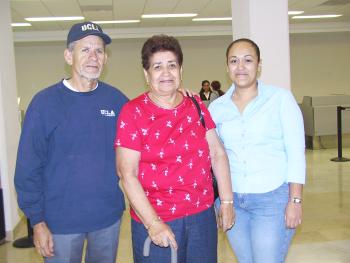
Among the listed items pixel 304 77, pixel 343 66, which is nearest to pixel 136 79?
pixel 304 77

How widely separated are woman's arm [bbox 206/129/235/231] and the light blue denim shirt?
0.11 meters

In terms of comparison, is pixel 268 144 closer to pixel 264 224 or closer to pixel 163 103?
pixel 264 224

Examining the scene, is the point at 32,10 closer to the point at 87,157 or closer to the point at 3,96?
the point at 3,96

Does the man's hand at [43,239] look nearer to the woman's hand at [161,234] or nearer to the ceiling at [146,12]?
the woman's hand at [161,234]

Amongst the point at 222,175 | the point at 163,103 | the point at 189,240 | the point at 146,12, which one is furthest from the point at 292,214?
the point at 146,12

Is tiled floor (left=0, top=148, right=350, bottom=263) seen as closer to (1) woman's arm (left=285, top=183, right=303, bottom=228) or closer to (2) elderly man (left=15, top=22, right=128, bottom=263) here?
(1) woman's arm (left=285, top=183, right=303, bottom=228)

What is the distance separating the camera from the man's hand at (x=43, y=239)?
190 centimetres

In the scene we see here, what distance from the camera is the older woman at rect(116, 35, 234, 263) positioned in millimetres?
1728

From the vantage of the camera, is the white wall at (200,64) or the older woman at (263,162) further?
the white wall at (200,64)

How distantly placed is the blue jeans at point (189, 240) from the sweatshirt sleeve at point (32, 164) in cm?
46

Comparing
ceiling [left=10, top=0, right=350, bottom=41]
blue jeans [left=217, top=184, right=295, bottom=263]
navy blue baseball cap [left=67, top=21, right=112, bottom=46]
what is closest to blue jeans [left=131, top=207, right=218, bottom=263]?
blue jeans [left=217, top=184, right=295, bottom=263]

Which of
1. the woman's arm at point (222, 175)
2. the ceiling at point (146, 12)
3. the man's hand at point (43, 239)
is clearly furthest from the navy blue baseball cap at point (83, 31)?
the ceiling at point (146, 12)

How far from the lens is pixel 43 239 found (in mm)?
1898

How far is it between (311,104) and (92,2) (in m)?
5.48
